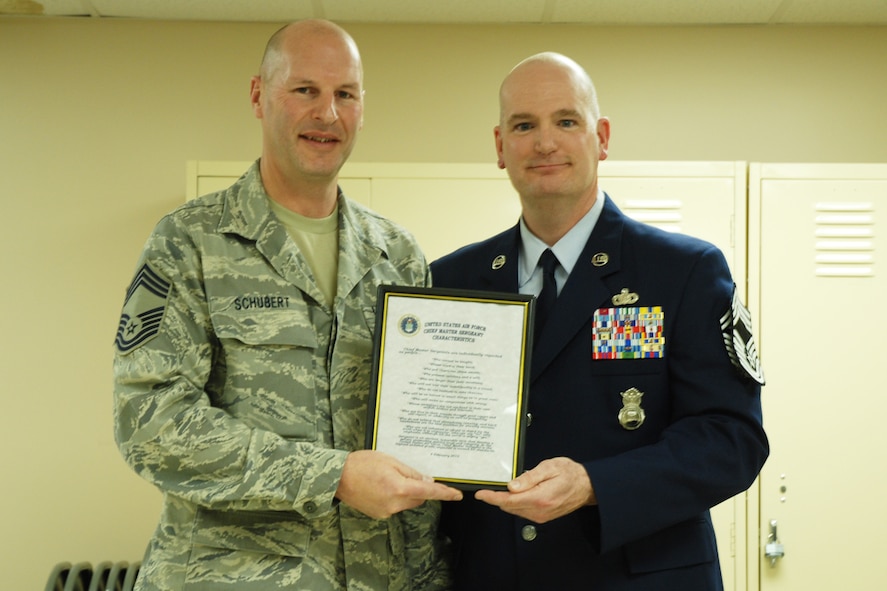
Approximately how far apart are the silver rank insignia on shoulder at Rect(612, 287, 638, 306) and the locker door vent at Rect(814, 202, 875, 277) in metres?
1.65

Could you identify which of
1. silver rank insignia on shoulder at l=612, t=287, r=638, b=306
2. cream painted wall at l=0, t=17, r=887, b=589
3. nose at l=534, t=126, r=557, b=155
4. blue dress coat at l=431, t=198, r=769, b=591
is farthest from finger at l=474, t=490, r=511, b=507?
cream painted wall at l=0, t=17, r=887, b=589

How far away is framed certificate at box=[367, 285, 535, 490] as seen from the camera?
5.58 ft

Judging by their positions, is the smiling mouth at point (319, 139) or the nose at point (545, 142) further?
the nose at point (545, 142)

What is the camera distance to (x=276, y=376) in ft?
5.83

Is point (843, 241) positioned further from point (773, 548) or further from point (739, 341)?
point (739, 341)

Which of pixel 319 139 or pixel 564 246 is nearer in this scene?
pixel 319 139

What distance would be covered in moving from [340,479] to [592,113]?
1.01 m

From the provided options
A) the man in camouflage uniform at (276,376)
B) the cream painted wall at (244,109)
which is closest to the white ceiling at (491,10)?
the cream painted wall at (244,109)

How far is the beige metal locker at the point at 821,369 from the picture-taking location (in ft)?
10.5

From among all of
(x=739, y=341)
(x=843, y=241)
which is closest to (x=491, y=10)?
(x=843, y=241)

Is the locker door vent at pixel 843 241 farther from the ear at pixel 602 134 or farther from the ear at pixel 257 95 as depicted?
the ear at pixel 257 95

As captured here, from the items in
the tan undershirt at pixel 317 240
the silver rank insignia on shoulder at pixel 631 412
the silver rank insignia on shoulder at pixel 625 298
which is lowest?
the silver rank insignia on shoulder at pixel 631 412

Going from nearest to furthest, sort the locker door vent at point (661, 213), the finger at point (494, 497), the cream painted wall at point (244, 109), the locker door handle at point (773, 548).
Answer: the finger at point (494, 497) → the locker door handle at point (773, 548) → the locker door vent at point (661, 213) → the cream painted wall at point (244, 109)

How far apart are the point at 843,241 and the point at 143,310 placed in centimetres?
249
